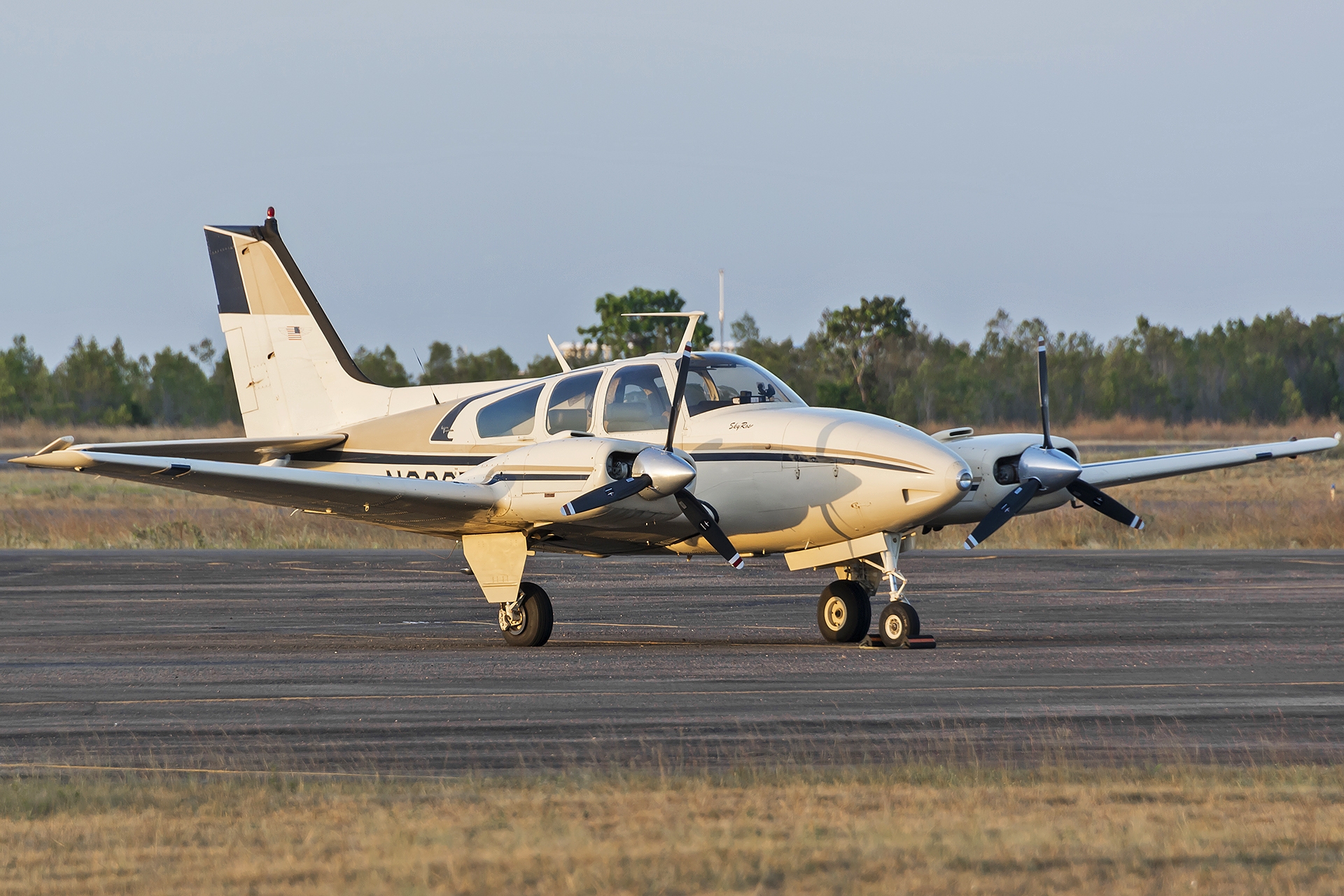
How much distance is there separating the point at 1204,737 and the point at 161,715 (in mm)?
8101

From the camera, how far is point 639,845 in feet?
23.9

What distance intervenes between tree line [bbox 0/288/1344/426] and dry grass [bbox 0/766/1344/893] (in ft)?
205

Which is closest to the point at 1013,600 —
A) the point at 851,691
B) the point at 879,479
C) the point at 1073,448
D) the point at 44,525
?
the point at 1073,448

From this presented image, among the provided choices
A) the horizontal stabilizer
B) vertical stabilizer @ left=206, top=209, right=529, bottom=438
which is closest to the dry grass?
the horizontal stabilizer

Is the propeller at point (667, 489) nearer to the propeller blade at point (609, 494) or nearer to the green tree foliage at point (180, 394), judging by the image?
the propeller blade at point (609, 494)

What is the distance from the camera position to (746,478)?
16812 millimetres

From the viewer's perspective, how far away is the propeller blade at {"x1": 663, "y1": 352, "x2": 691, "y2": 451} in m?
16.5

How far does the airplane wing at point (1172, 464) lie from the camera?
18.7 m

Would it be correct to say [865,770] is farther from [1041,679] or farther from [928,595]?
[928,595]

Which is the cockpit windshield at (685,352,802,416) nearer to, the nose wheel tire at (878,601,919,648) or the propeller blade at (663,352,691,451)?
the propeller blade at (663,352,691,451)

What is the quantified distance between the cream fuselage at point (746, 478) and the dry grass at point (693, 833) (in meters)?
6.85

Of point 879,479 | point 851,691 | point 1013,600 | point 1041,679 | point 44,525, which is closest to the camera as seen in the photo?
point 851,691

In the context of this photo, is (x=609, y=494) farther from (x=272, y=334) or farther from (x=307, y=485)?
(x=272, y=334)


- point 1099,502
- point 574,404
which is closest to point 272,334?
point 574,404
